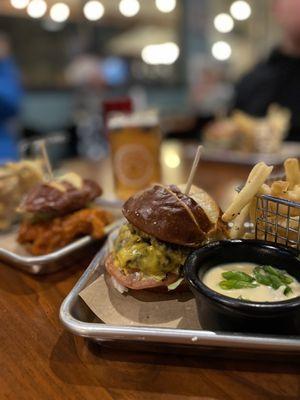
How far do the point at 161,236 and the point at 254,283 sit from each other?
281 mm

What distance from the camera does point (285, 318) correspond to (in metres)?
0.87


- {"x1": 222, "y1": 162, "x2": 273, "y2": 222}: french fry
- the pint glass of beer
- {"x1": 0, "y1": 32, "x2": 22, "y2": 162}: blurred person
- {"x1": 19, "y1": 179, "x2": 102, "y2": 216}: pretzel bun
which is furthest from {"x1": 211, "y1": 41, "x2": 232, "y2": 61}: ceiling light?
{"x1": 222, "y1": 162, "x2": 273, "y2": 222}: french fry

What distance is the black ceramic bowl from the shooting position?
854 millimetres

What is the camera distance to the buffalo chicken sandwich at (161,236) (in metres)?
1.11

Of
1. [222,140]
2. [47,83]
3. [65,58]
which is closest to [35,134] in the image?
[47,83]

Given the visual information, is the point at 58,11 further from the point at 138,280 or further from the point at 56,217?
the point at 138,280

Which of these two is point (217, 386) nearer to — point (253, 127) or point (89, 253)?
point (89, 253)

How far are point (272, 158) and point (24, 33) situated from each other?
555 cm

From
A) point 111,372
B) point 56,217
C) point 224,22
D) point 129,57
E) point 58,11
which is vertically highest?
point 58,11

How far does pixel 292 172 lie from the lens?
3.80 ft

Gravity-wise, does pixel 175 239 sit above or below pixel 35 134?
above

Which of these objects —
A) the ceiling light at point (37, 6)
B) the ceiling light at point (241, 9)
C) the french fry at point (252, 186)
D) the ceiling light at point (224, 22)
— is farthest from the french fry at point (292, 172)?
the ceiling light at point (224, 22)

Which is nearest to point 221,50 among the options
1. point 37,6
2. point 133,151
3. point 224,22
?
point 224,22

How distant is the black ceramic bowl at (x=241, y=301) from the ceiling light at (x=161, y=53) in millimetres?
7994
